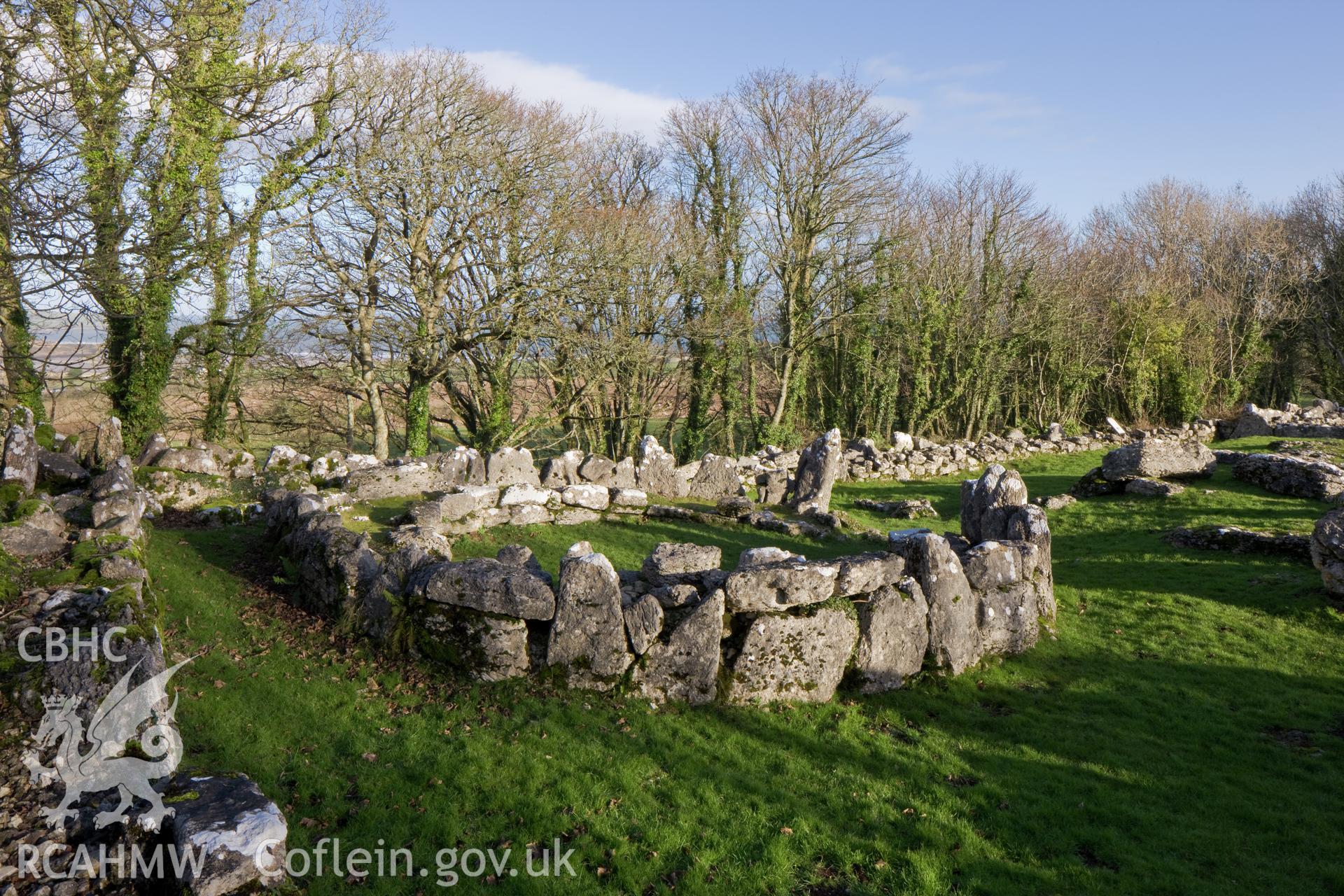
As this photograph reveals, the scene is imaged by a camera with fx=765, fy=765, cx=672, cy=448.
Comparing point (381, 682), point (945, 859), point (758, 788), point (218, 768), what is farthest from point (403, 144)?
point (945, 859)

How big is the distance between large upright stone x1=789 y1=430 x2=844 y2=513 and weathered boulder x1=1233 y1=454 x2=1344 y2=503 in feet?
37.5

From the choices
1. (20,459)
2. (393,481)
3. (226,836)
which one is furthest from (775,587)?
(20,459)

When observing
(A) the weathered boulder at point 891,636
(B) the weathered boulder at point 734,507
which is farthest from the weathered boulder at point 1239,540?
(A) the weathered boulder at point 891,636

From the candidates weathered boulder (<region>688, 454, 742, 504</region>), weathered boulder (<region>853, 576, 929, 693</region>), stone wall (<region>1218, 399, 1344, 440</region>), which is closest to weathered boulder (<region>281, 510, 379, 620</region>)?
weathered boulder (<region>853, 576, 929, 693</region>)

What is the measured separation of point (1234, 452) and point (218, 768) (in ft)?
91.5

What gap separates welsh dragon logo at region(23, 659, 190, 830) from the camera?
5.63 m

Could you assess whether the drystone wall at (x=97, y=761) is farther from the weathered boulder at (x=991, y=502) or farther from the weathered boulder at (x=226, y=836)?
the weathered boulder at (x=991, y=502)

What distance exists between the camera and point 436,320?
2453cm

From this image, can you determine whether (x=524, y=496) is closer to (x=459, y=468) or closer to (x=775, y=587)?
(x=459, y=468)

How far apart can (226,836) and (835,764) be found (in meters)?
5.46

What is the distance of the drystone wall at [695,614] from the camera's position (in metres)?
9.05

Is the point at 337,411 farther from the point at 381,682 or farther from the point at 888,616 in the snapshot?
the point at 888,616

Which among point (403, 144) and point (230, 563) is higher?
point (403, 144)

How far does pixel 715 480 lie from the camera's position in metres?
20.6
